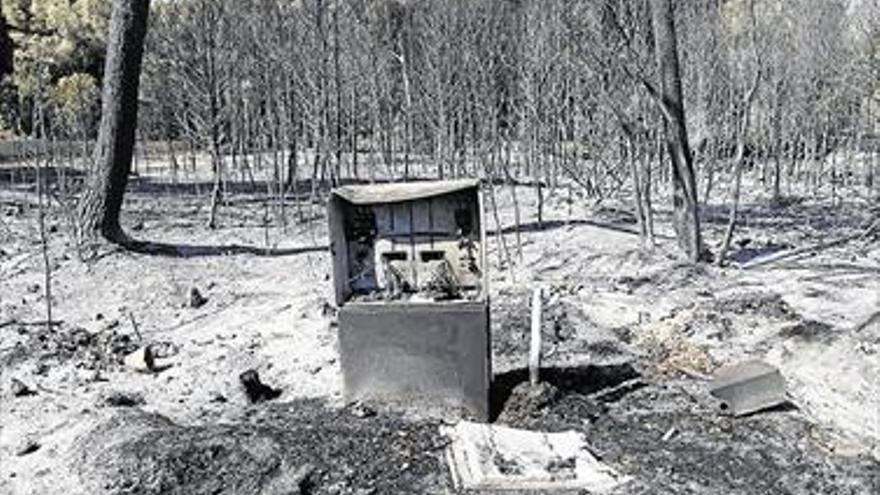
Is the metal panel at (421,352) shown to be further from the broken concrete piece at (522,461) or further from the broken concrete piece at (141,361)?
the broken concrete piece at (141,361)

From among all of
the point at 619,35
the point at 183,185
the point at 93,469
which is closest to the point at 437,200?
the point at 93,469

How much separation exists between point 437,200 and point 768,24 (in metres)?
12.1

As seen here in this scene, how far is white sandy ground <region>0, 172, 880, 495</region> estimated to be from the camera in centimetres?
634

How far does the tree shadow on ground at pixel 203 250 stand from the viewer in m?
10.8

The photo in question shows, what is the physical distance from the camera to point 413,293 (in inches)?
243

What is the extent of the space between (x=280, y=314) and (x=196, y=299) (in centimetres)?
106

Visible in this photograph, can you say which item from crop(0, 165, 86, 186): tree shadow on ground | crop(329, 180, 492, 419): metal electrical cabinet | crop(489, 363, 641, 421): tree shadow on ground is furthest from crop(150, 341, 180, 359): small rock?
crop(0, 165, 86, 186): tree shadow on ground

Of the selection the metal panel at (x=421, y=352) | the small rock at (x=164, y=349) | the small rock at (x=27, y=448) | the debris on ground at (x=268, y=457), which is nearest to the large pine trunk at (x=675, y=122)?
the metal panel at (x=421, y=352)

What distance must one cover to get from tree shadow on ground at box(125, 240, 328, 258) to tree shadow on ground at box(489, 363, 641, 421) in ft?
16.0

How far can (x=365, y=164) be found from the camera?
65.0 ft

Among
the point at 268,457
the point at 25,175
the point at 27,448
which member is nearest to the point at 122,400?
the point at 27,448

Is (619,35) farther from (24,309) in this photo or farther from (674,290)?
(24,309)

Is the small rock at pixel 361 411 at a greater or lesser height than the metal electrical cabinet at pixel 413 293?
lesser

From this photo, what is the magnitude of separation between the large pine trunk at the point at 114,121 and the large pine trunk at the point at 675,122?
17.5 ft
